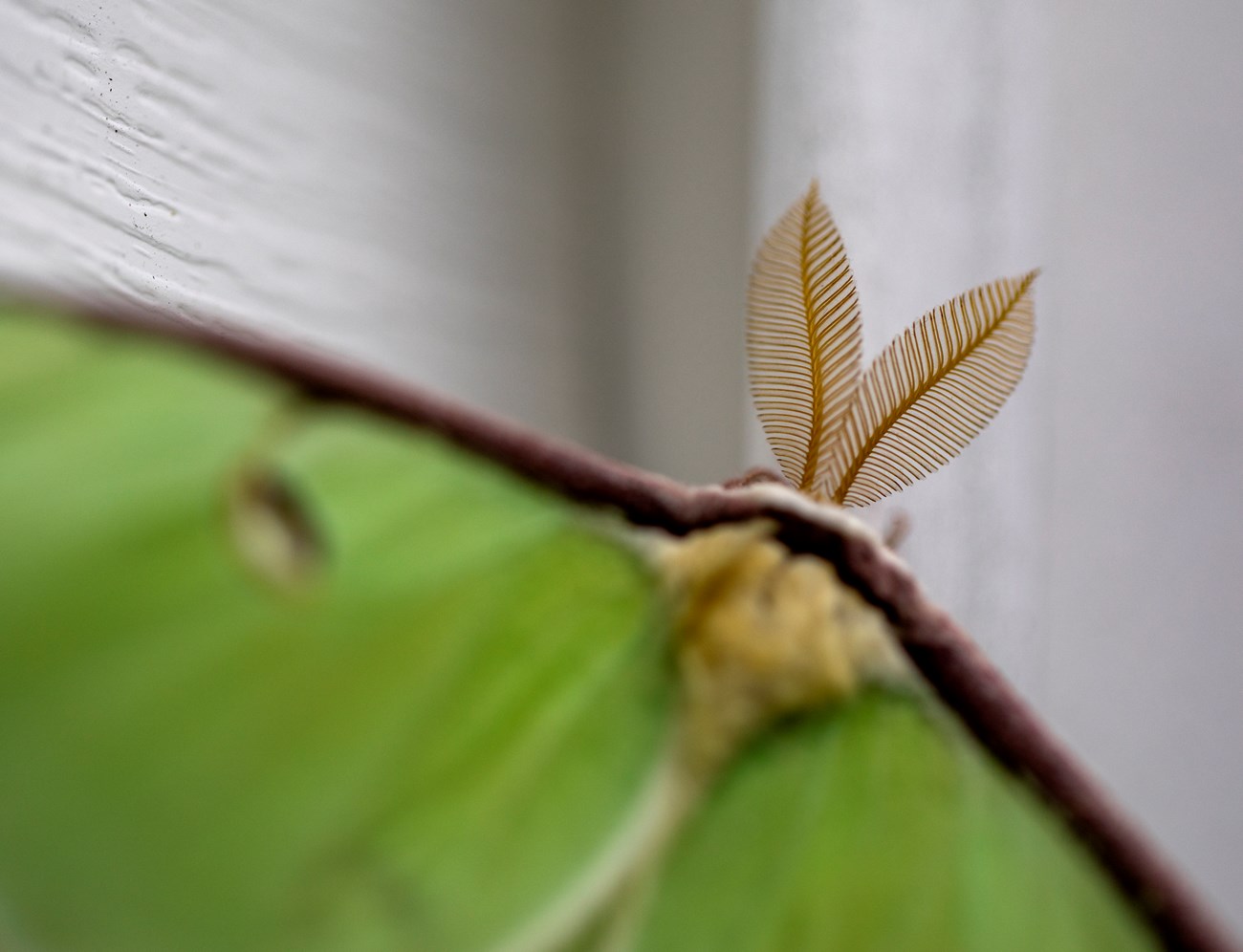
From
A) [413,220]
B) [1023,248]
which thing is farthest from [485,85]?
[1023,248]

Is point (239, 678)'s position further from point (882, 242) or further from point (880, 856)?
point (882, 242)

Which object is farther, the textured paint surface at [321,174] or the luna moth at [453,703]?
the textured paint surface at [321,174]

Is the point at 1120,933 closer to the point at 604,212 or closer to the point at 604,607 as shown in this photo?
the point at 604,607

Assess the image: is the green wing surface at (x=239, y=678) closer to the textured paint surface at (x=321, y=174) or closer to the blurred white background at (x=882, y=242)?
the textured paint surface at (x=321, y=174)

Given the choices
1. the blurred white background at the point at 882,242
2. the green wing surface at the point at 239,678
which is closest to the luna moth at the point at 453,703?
the green wing surface at the point at 239,678

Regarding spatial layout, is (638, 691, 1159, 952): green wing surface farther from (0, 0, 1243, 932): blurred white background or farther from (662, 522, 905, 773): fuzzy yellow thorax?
(0, 0, 1243, 932): blurred white background

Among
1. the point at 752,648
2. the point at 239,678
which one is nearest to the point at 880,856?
the point at 752,648

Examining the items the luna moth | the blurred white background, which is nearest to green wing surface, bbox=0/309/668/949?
the luna moth

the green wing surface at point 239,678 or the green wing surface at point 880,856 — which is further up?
the green wing surface at point 239,678
